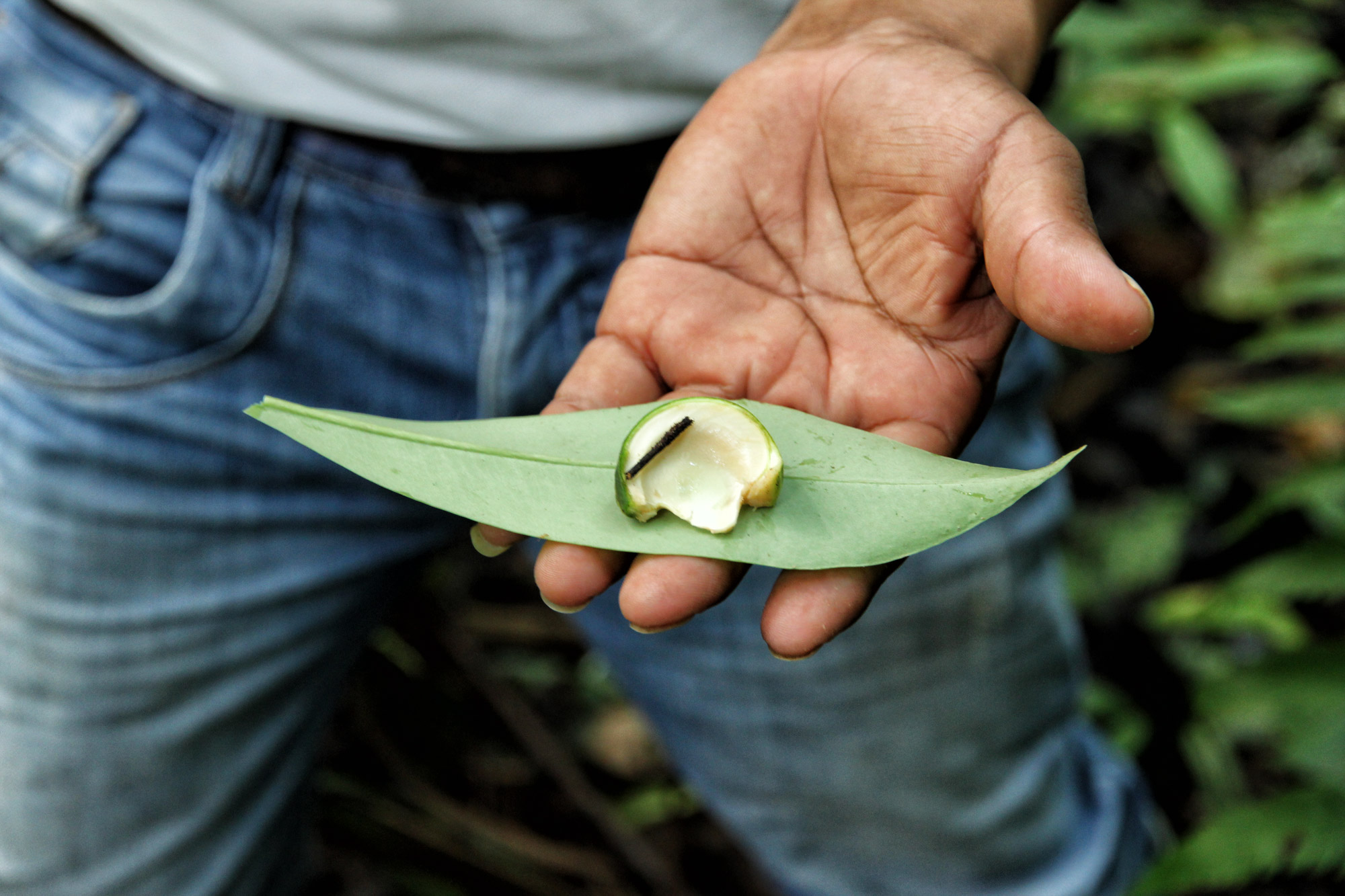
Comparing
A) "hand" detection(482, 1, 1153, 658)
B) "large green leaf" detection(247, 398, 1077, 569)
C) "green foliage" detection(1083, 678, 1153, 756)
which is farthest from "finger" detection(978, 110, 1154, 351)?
"green foliage" detection(1083, 678, 1153, 756)

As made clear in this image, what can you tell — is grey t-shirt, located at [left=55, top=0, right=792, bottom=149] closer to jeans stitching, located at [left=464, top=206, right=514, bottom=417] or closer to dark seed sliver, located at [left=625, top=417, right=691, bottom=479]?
jeans stitching, located at [left=464, top=206, right=514, bottom=417]

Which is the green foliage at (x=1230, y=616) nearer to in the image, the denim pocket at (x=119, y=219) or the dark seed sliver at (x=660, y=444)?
the dark seed sliver at (x=660, y=444)

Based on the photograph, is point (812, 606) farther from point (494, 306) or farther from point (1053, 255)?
point (494, 306)

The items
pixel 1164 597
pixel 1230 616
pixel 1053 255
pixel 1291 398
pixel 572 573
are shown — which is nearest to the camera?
pixel 1053 255

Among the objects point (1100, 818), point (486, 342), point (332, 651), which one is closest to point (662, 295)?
point (486, 342)

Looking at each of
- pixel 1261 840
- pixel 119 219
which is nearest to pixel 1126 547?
pixel 1261 840

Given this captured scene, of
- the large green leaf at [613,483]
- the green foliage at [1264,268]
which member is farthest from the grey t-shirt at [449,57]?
the green foliage at [1264,268]
